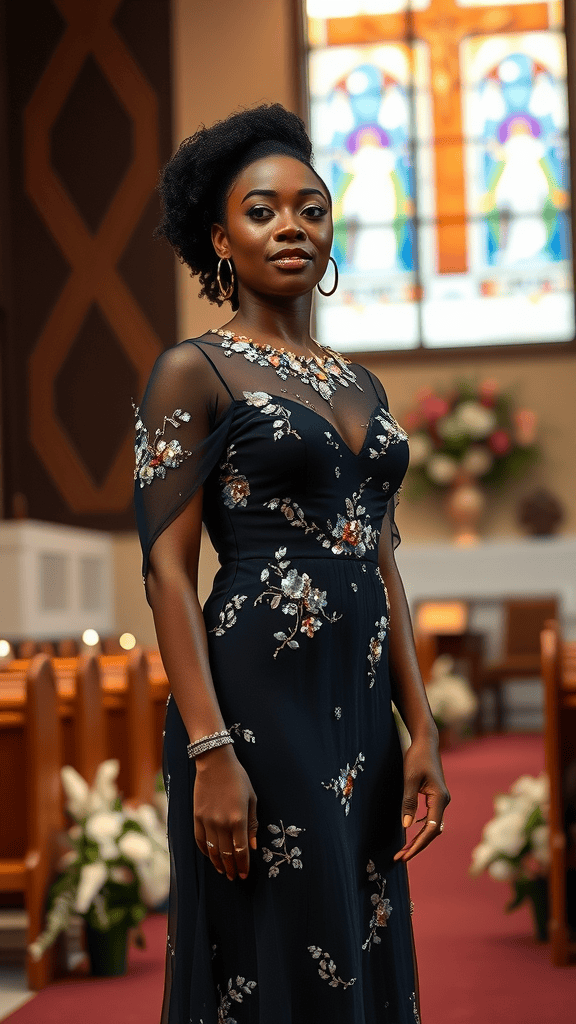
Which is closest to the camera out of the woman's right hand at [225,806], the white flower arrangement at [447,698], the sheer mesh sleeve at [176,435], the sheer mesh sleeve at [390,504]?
the woman's right hand at [225,806]

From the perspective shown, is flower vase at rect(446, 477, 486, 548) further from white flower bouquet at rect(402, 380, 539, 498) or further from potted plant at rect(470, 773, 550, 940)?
potted plant at rect(470, 773, 550, 940)

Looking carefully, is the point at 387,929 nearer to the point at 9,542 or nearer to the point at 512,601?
the point at 9,542

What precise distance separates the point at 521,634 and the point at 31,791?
5.88 metres

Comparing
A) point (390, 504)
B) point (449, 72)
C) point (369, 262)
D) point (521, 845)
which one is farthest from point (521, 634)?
point (390, 504)

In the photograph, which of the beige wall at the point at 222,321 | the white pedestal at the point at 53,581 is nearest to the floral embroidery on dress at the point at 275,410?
the white pedestal at the point at 53,581

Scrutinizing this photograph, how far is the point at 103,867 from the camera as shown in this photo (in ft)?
10.9

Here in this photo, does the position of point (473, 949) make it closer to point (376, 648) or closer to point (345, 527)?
point (376, 648)

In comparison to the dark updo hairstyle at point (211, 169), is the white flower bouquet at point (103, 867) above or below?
below

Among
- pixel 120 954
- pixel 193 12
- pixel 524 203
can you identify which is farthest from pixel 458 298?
pixel 120 954

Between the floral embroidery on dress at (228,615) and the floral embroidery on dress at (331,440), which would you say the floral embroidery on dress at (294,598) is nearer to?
the floral embroidery on dress at (228,615)

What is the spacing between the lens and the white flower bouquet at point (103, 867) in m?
3.28

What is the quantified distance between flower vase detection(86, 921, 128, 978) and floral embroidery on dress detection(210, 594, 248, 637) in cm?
210

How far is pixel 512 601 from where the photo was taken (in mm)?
8961

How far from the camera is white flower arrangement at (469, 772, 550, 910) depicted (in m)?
3.52
